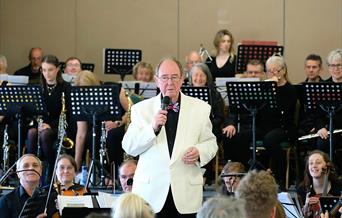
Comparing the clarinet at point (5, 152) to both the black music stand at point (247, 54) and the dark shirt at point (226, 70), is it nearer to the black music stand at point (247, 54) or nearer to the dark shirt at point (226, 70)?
the dark shirt at point (226, 70)

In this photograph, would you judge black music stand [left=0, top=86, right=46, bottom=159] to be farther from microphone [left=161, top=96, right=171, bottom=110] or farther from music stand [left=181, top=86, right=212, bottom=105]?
microphone [left=161, top=96, right=171, bottom=110]

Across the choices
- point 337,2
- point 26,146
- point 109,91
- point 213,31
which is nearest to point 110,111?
point 109,91

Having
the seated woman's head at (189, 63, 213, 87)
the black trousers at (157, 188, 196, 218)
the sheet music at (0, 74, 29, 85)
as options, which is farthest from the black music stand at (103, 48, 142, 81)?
the black trousers at (157, 188, 196, 218)

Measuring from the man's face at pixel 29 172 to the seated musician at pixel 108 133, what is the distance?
2.32 m

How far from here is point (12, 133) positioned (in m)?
9.26

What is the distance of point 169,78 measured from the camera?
16.6ft

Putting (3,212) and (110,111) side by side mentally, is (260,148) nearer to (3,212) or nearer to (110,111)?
(110,111)

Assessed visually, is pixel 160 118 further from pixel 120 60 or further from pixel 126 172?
pixel 120 60

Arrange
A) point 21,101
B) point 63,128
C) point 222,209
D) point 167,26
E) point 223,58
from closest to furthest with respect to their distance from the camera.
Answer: point 222,209 < point 21,101 < point 63,128 < point 223,58 < point 167,26

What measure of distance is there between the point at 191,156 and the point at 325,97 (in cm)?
329

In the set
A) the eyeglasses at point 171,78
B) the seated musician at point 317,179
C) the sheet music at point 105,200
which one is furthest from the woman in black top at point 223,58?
the eyeglasses at point 171,78

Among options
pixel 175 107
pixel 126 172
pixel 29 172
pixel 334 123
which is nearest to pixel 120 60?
pixel 334 123

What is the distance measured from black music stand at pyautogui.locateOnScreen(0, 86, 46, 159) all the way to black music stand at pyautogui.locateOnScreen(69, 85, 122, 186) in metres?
0.41

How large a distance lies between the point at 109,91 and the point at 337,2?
221 inches
